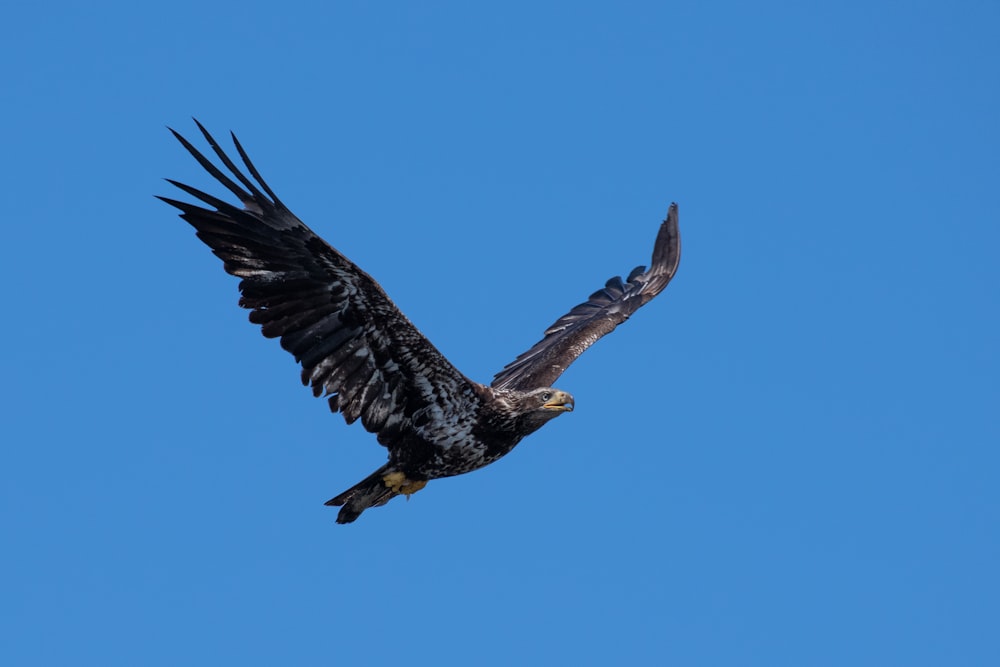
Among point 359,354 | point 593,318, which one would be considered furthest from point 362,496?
point 593,318

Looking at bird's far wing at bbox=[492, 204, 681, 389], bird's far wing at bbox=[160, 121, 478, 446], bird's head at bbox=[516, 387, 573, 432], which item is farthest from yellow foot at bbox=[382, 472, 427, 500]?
bird's far wing at bbox=[492, 204, 681, 389]

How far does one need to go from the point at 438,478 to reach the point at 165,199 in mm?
3715

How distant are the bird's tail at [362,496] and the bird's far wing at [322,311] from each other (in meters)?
0.50

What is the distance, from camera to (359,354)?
1209 cm

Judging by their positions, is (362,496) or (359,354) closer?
(359,354)

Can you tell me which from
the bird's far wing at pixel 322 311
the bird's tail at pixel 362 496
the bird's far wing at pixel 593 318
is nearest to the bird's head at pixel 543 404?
the bird's far wing at pixel 322 311

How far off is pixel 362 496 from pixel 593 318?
490 centimetres

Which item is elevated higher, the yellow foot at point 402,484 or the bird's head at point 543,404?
the yellow foot at point 402,484

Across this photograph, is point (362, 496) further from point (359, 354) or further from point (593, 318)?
point (593, 318)

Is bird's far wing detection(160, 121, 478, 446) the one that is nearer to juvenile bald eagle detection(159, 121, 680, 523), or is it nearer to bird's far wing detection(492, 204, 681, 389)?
juvenile bald eagle detection(159, 121, 680, 523)

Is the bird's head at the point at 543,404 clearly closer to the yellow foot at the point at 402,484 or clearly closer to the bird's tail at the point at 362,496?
the yellow foot at the point at 402,484

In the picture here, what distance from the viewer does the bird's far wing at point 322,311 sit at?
11.4m

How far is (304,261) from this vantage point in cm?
1149

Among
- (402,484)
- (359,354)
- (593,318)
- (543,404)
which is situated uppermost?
(593,318)
